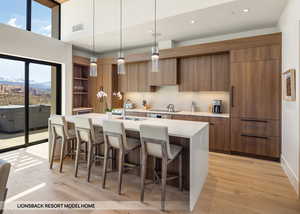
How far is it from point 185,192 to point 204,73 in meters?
3.08

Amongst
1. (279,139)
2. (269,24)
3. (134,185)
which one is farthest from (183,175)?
(269,24)

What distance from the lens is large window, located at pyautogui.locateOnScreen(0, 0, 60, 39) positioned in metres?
4.02

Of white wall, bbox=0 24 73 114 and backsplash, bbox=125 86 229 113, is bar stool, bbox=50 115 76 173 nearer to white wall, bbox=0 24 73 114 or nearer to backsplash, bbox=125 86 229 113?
white wall, bbox=0 24 73 114

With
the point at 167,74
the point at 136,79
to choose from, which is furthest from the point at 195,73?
the point at 136,79

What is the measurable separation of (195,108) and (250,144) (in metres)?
1.64

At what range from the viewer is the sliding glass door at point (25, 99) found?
13.3 ft

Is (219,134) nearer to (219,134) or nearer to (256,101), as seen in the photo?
(219,134)

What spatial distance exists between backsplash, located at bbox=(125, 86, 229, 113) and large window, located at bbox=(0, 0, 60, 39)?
9.99 ft

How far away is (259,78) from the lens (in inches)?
142

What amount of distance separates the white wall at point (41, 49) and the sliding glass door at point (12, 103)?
34 centimetres

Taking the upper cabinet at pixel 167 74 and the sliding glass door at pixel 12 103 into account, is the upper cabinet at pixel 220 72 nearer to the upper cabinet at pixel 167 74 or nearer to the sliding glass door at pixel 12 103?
the upper cabinet at pixel 167 74

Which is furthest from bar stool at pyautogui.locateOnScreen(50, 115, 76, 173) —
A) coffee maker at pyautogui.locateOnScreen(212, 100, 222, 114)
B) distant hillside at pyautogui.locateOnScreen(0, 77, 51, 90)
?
coffee maker at pyautogui.locateOnScreen(212, 100, 222, 114)

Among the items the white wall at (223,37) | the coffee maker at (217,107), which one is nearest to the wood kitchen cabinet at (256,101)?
the coffee maker at (217,107)

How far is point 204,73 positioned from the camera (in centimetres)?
444
